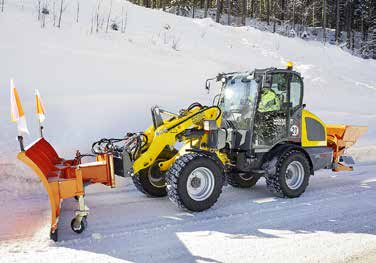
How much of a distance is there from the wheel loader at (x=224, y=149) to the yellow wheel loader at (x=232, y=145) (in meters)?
0.01

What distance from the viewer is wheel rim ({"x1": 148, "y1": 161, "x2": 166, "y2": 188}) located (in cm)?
667

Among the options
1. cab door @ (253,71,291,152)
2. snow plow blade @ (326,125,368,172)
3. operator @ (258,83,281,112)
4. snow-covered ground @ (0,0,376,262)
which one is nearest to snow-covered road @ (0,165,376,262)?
snow-covered ground @ (0,0,376,262)

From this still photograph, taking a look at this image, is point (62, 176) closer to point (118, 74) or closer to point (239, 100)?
point (239, 100)

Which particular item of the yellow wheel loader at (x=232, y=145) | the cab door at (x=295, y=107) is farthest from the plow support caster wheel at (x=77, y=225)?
the cab door at (x=295, y=107)

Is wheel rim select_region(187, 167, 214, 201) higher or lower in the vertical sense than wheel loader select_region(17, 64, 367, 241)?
lower

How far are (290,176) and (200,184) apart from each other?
182 cm

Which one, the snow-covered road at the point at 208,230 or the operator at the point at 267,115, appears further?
the operator at the point at 267,115

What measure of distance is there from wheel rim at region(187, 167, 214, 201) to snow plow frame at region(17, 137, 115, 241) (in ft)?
3.71

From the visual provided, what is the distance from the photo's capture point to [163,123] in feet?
20.8

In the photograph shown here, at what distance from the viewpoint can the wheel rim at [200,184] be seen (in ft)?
19.5

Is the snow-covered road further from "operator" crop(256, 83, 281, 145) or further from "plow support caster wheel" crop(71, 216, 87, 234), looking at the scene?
"operator" crop(256, 83, 281, 145)

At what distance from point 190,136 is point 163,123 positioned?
0.44 metres

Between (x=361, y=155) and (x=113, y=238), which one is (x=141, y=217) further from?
(x=361, y=155)

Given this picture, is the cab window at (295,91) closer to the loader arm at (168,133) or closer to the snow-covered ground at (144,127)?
the loader arm at (168,133)
